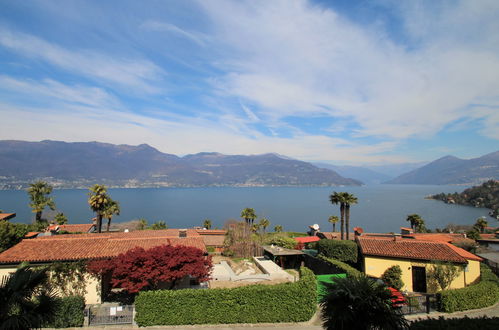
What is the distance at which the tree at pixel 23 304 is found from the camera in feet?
24.7

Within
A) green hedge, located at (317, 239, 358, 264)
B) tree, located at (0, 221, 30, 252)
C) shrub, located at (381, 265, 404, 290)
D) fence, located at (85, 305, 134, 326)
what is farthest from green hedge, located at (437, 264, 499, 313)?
tree, located at (0, 221, 30, 252)

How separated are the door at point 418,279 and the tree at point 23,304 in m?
21.2

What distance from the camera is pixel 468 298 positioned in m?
16.8

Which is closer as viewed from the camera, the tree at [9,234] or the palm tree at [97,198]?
the tree at [9,234]

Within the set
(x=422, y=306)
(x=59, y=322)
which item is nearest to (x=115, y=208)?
(x=59, y=322)

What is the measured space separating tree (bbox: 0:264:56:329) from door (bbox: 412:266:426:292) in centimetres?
2122

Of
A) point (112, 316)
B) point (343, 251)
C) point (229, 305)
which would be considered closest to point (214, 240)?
point (343, 251)


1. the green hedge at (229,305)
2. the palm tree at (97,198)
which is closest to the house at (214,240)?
the palm tree at (97,198)

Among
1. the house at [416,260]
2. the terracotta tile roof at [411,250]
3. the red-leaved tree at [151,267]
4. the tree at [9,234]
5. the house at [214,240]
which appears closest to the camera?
the red-leaved tree at [151,267]

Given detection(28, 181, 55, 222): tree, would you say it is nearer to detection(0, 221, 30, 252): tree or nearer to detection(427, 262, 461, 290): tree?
detection(0, 221, 30, 252): tree

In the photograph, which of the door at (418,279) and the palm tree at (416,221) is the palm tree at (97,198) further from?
the palm tree at (416,221)

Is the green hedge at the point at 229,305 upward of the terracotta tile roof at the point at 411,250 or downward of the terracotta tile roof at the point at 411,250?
downward

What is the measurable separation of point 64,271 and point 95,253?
6.48 ft

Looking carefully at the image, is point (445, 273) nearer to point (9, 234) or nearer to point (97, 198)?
point (9, 234)
